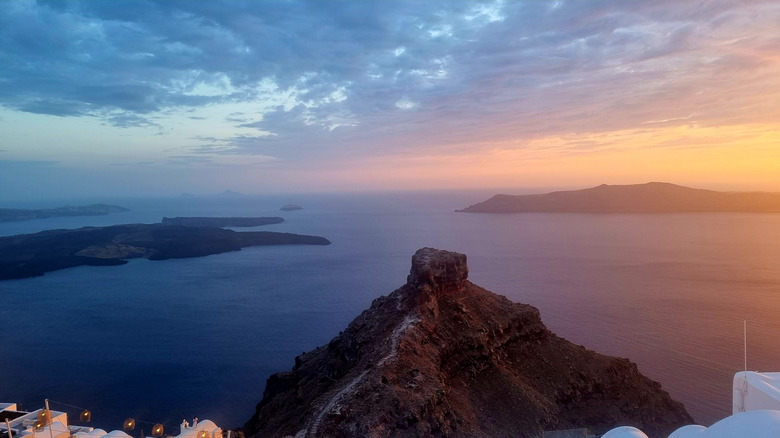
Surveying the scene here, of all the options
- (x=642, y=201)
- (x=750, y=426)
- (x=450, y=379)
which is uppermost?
(x=642, y=201)

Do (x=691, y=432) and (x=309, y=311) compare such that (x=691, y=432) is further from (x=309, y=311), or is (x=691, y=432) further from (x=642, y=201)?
(x=642, y=201)

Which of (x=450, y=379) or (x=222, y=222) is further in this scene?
(x=222, y=222)

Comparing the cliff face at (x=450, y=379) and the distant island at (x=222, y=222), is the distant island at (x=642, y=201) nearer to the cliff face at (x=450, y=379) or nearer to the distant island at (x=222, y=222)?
the distant island at (x=222, y=222)

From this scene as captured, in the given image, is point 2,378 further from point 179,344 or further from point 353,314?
point 353,314

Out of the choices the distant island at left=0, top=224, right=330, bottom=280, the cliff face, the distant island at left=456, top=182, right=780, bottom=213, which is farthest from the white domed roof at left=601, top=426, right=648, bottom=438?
the distant island at left=456, top=182, right=780, bottom=213

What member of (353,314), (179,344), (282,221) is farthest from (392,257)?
(282,221)

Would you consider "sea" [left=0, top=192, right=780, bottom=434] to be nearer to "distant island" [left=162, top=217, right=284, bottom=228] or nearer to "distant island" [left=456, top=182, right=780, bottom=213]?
"distant island" [left=456, top=182, right=780, bottom=213]

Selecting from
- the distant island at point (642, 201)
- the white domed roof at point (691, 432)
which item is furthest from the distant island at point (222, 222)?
the white domed roof at point (691, 432)

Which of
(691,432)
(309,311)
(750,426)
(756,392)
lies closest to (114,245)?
(309,311)
